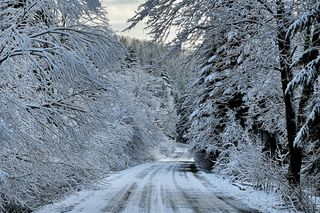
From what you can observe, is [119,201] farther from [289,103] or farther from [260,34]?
[260,34]

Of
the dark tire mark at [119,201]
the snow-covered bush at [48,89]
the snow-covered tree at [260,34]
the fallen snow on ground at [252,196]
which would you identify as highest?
the snow-covered tree at [260,34]

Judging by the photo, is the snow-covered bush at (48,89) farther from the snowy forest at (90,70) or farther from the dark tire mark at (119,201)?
the dark tire mark at (119,201)

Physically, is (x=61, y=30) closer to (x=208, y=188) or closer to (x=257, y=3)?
(x=257, y=3)

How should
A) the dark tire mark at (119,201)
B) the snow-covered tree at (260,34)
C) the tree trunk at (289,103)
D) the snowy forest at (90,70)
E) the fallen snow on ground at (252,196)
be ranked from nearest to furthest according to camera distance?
the snowy forest at (90,70) < the snow-covered tree at (260,34) < the tree trunk at (289,103) < the dark tire mark at (119,201) < the fallen snow on ground at (252,196)

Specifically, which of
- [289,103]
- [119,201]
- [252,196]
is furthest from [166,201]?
[289,103]

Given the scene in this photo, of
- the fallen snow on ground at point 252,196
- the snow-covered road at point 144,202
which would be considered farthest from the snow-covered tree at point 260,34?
the snow-covered road at point 144,202

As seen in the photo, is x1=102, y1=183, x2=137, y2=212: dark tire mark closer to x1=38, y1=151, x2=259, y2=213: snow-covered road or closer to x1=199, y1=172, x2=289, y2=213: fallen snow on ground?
x1=38, y1=151, x2=259, y2=213: snow-covered road

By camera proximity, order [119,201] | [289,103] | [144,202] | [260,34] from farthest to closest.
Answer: [119,201] → [144,202] → [289,103] → [260,34]

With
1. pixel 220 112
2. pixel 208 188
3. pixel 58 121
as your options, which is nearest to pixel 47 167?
pixel 58 121

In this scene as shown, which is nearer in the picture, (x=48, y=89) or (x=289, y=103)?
(x=48, y=89)

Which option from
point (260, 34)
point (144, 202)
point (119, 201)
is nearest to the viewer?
point (260, 34)

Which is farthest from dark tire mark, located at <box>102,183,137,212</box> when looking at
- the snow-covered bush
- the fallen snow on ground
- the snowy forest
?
the fallen snow on ground

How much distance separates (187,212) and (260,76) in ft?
15.3

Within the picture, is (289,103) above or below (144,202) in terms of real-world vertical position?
above
